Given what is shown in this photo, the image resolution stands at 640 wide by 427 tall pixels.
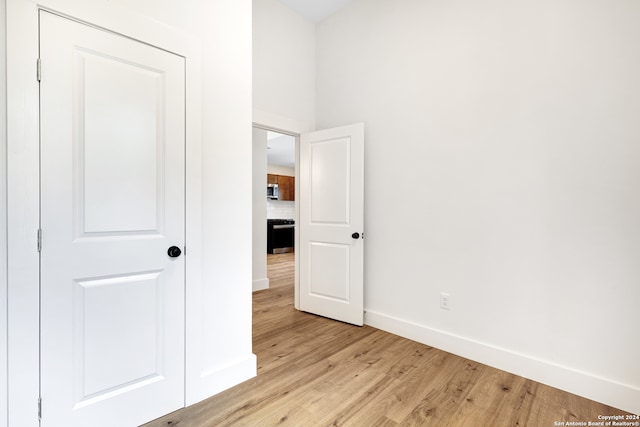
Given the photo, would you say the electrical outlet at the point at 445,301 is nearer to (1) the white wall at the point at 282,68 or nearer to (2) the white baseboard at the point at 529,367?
(2) the white baseboard at the point at 529,367

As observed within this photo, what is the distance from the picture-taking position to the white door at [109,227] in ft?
4.53

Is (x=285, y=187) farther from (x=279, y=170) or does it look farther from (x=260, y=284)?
(x=260, y=284)

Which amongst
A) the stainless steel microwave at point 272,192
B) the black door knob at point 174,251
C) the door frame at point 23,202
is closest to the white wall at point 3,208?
the door frame at point 23,202

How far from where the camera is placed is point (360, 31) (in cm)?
316

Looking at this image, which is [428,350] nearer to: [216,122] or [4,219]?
[216,122]

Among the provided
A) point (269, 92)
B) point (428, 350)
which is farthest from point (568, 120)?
point (269, 92)

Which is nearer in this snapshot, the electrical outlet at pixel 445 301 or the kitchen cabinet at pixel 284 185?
the electrical outlet at pixel 445 301

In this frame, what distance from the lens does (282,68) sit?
128 inches

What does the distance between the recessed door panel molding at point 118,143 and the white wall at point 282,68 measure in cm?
144

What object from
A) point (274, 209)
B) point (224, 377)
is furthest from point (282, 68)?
point (274, 209)

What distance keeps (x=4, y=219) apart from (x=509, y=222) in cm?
293

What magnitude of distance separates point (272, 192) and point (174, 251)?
7095mm

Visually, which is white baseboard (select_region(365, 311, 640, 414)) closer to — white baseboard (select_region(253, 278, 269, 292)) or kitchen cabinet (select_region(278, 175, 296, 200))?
white baseboard (select_region(253, 278, 269, 292))

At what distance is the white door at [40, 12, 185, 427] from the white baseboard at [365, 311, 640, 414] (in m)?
1.96
